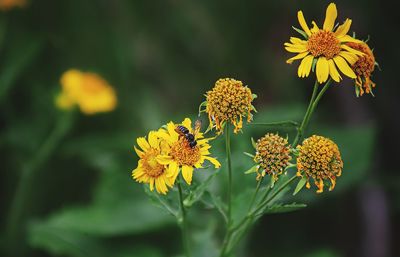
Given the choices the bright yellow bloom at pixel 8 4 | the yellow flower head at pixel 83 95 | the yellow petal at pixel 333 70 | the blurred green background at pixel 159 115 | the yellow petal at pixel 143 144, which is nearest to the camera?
the yellow petal at pixel 333 70

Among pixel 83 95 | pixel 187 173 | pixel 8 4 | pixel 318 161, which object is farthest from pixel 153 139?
pixel 8 4

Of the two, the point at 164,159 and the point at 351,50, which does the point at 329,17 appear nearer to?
the point at 351,50

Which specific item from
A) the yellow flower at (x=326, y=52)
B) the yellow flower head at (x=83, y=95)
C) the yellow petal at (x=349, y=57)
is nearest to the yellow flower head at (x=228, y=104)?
the yellow flower at (x=326, y=52)

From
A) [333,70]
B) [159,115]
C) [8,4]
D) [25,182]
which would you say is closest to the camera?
[333,70]

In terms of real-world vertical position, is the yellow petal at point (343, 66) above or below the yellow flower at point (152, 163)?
above

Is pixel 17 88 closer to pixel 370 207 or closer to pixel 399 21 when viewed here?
pixel 370 207

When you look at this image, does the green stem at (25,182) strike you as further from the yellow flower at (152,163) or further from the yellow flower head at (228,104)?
the yellow flower head at (228,104)
